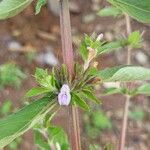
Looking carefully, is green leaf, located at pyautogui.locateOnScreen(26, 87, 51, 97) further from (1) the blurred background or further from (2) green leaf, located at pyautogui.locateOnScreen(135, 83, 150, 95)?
(1) the blurred background

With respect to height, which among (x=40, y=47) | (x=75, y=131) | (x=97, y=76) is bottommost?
(x=75, y=131)

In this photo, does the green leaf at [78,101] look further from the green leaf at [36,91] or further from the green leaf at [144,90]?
the green leaf at [144,90]

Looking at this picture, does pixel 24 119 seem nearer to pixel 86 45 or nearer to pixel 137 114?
pixel 86 45

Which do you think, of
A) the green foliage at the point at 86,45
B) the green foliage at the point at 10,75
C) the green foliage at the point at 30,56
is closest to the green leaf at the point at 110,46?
the green foliage at the point at 86,45

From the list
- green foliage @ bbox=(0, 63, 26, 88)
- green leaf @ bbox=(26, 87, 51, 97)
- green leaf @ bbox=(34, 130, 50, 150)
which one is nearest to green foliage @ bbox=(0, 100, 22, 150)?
green foliage @ bbox=(0, 63, 26, 88)

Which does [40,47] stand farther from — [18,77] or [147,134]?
[147,134]

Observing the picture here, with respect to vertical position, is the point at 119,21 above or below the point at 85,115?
above

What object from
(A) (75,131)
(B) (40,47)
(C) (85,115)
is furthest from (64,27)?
(B) (40,47)
